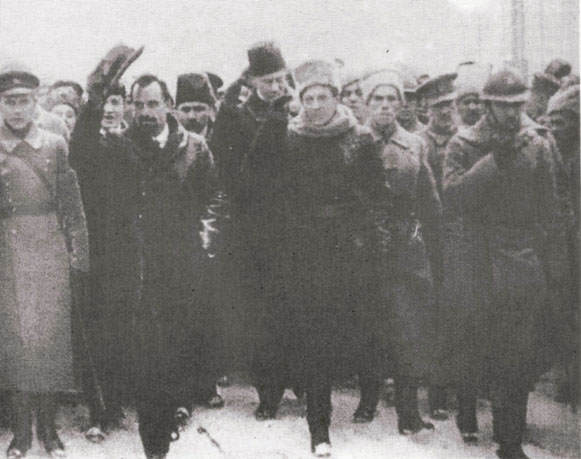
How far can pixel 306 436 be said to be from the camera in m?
4.68

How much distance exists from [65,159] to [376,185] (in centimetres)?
188

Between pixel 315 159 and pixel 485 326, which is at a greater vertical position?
Result: pixel 315 159

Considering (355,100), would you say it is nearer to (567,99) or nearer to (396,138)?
(396,138)

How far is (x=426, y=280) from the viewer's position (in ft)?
15.4

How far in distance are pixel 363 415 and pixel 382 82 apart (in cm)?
202

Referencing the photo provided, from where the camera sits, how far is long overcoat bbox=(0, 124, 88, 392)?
4.65 m

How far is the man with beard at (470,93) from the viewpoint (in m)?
4.64

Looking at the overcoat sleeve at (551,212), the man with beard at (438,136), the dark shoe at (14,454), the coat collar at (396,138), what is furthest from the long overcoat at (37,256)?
the overcoat sleeve at (551,212)

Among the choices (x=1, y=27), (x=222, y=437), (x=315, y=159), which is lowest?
(x=222, y=437)

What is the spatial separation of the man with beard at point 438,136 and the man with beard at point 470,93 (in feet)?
0.16

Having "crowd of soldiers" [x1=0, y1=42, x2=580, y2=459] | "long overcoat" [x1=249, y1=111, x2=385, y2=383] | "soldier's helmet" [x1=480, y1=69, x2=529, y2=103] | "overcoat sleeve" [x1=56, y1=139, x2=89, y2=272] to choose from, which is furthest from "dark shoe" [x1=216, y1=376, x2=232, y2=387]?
"soldier's helmet" [x1=480, y1=69, x2=529, y2=103]

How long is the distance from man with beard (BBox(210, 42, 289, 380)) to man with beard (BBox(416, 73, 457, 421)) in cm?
91

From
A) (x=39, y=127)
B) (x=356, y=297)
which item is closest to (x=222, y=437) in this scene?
(x=356, y=297)

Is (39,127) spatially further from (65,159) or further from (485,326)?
(485,326)
